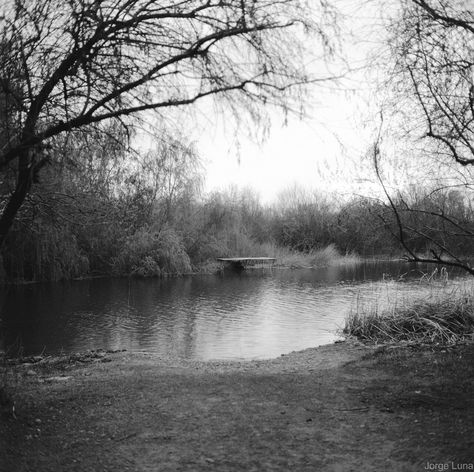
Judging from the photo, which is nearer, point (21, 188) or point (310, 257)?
point (21, 188)

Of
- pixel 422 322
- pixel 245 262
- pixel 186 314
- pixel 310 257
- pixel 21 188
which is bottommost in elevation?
pixel 186 314

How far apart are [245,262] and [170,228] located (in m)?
6.79

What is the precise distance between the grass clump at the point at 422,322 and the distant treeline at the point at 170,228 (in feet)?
4.76

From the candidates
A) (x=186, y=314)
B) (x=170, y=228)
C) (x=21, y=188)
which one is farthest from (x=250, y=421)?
(x=170, y=228)

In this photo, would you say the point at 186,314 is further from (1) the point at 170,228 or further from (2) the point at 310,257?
(2) the point at 310,257

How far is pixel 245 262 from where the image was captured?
36.9 meters

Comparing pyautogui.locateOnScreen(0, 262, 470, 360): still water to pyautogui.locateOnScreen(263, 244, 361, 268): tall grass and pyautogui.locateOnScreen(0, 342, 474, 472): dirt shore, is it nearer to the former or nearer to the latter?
pyautogui.locateOnScreen(0, 342, 474, 472): dirt shore

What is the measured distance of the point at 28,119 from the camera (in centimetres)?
437

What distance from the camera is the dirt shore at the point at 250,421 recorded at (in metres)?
3.79

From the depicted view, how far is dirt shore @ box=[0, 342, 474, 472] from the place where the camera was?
3.79 meters

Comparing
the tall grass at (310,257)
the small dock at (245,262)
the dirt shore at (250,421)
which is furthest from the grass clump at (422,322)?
the tall grass at (310,257)

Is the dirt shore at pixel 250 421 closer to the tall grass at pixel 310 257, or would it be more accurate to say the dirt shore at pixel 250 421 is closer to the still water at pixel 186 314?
the still water at pixel 186 314

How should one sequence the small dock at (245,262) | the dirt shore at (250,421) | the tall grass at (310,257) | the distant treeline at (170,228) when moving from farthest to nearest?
1. the tall grass at (310,257)
2. the small dock at (245,262)
3. the distant treeline at (170,228)
4. the dirt shore at (250,421)

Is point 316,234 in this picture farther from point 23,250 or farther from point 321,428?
point 321,428
